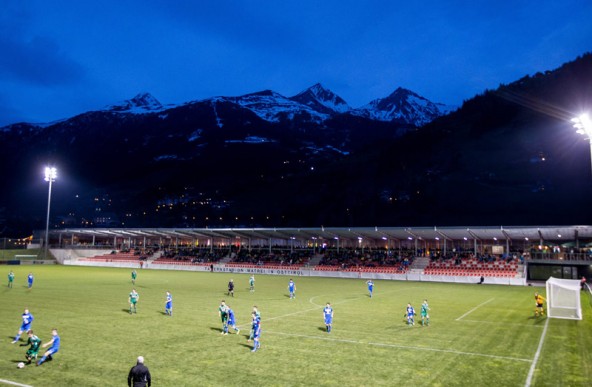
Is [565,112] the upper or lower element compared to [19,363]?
upper

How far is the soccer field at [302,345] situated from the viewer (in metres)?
15.3

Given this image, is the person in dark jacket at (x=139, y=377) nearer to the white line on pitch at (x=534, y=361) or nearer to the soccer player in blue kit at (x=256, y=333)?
the soccer player in blue kit at (x=256, y=333)

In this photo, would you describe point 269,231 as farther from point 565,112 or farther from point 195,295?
point 565,112

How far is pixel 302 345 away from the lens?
67.6 ft

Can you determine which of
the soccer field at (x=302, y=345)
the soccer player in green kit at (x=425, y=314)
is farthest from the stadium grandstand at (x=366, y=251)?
the soccer player in green kit at (x=425, y=314)

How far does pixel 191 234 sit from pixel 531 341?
79.0m

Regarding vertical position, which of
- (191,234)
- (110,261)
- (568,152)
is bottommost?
(110,261)

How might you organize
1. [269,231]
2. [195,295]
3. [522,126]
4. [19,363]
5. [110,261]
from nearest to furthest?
1. [19,363]
2. [195,295]
3. [269,231]
4. [110,261]
5. [522,126]

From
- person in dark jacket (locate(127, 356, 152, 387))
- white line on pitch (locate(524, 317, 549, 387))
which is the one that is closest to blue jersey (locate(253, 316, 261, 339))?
person in dark jacket (locate(127, 356, 152, 387))

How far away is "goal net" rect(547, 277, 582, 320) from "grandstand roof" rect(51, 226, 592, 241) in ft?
94.1

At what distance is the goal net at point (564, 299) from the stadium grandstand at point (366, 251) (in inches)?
1141

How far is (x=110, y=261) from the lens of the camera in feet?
304

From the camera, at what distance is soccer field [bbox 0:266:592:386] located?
15.3 m

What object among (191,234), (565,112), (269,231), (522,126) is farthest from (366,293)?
(565,112)
